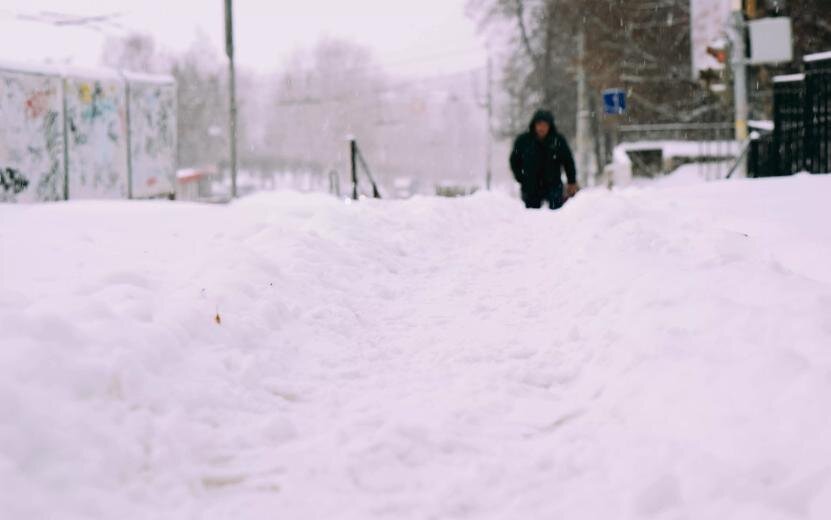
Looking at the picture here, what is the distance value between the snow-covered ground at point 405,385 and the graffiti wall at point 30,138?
25.5 ft

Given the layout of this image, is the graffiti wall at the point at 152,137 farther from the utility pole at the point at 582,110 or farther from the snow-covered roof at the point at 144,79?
the utility pole at the point at 582,110

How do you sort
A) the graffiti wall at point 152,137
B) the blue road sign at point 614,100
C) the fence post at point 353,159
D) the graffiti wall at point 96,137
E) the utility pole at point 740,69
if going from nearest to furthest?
the utility pole at point 740,69
the graffiti wall at point 96,137
the fence post at point 353,159
the graffiti wall at point 152,137
the blue road sign at point 614,100

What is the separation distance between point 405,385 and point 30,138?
12.3m

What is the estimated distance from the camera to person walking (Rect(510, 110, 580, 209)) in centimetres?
1104

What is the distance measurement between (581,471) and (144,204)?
910 centimetres

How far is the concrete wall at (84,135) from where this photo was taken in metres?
14.0

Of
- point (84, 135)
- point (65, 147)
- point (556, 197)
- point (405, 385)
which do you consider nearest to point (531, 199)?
point (556, 197)

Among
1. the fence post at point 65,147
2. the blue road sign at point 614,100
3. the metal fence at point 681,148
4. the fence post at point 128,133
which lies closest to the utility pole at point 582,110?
the metal fence at point 681,148

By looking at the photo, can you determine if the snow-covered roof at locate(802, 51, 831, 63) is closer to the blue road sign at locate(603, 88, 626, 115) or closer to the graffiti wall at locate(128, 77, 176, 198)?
the blue road sign at locate(603, 88, 626, 115)

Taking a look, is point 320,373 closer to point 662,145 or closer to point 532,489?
point 532,489

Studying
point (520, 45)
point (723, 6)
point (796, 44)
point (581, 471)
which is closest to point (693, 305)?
point (581, 471)

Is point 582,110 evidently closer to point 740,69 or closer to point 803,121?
point 740,69

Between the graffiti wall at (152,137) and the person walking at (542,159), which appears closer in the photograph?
the person walking at (542,159)

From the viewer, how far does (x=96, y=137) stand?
16.5 m
